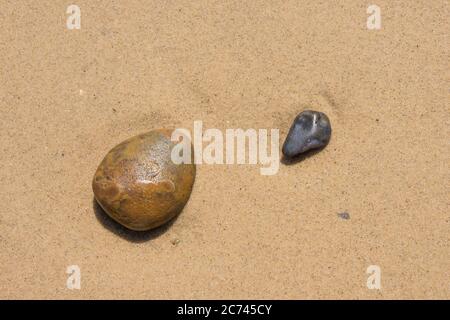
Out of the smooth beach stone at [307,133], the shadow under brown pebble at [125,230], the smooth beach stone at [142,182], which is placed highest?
the smooth beach stone at [307,133]

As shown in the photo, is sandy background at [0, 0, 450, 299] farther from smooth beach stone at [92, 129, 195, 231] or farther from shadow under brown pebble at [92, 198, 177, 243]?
smooth beach stone at [92, 129, 195, 231]

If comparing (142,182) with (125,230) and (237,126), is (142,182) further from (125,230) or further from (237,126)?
(237,126)

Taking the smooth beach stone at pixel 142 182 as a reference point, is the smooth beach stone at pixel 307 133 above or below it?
above

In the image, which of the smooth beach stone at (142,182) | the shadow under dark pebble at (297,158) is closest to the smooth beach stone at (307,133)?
the shadow under dark pebble at (297,158)

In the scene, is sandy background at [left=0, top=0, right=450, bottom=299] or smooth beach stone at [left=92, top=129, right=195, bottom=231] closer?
smooth beach stone at [left=92, top=129, right=195, bottom=231]

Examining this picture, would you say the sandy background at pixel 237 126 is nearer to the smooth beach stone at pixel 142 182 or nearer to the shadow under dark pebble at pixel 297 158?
the shadow under dark pebble at pixel 297 158

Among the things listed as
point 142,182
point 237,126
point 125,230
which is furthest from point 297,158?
point 125,230

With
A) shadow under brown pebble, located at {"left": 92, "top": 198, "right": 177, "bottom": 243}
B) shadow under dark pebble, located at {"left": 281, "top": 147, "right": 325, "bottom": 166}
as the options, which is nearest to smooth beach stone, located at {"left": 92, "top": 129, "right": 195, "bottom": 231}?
shadow under brown pebble, located at {"left": 92, "top": 198, "right": 177, "bottom": 243}

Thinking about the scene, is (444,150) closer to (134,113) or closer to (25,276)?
(134,113)
